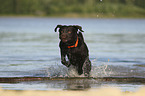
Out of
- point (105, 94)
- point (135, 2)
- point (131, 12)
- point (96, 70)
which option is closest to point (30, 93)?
point (105, 94)

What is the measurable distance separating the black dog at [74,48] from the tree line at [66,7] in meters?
147

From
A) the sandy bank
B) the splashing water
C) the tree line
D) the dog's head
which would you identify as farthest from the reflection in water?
the tree line

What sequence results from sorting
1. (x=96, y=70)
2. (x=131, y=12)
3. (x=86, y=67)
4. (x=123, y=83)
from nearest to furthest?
(x=123, y=83), (x=86, y=67), (x=96, y=70), (x=131, y=12)

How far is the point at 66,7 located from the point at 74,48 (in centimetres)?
16548

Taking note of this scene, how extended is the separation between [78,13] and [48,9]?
14241 mm

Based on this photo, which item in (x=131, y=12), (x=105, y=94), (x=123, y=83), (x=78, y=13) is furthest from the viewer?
(x=78, y=13)

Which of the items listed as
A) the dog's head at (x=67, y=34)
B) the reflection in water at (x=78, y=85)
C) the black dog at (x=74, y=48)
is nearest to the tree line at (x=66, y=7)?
the black dog at (x=74, y=48)

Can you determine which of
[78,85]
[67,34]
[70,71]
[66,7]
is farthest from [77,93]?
[66,7]

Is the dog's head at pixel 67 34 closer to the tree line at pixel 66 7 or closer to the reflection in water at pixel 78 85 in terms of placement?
the reflection in water at pixel 78 85

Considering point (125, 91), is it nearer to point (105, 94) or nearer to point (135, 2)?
point (105, 94)

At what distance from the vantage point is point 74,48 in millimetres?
11086

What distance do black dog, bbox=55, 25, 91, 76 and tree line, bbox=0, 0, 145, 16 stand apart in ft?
482

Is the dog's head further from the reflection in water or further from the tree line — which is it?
the tree line

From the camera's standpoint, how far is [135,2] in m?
172
